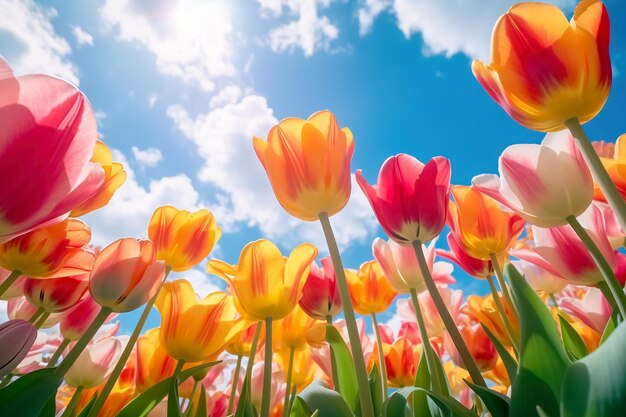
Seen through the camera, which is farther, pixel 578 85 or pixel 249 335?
pixel 249 335

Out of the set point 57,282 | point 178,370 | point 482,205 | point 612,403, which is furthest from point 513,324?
point 57,282

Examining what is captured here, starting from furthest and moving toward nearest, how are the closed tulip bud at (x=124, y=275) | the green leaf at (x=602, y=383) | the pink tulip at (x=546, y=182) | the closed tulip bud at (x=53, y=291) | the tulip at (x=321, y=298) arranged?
the tulip at (x=321, y=298) < the closed tulip bud at (x=53, y=291) < the closed tulip bud at (x=124, y=275) < the pink tulip at (x=546, y=182) < the green leaf at (x=602, y=383)

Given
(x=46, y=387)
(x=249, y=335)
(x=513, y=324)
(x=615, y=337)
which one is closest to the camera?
(x=615, y=337)

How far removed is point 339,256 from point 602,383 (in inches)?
22.1

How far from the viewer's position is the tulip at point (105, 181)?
1.21m

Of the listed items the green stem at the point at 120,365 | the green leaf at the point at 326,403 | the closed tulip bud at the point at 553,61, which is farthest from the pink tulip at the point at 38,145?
the closed tulip bud at the point at 553,61

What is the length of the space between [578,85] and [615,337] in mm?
583

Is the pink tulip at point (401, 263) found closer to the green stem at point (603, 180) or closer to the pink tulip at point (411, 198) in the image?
the pink tulip at point (411, 198)

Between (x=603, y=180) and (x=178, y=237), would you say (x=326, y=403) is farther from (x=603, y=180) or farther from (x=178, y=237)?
(x=178, y=237)

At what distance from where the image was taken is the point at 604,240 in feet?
3.30

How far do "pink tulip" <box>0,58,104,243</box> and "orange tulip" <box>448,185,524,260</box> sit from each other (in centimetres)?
99

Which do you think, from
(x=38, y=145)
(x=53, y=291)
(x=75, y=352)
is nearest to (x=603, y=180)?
(x=38, y=145)

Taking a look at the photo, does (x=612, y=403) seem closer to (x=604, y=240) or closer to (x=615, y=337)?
(x=615, y=337)

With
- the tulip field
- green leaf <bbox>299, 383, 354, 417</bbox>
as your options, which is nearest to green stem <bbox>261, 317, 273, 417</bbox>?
the tulip field
